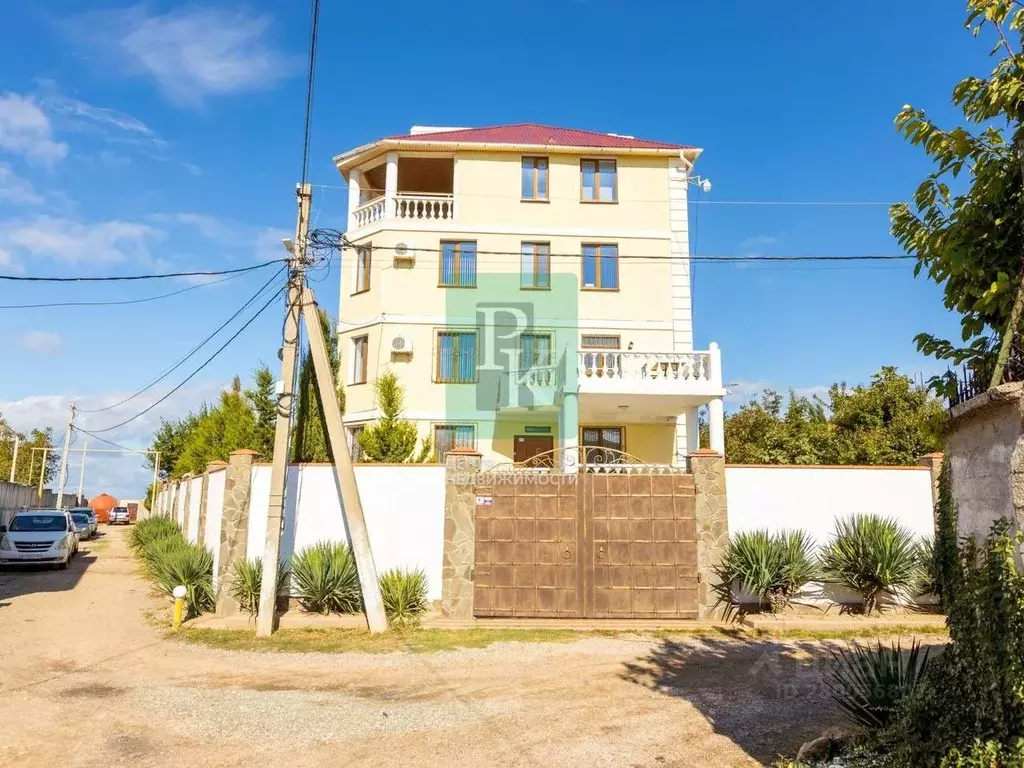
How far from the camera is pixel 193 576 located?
12.6 metres

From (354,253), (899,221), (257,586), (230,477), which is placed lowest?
(257,586)

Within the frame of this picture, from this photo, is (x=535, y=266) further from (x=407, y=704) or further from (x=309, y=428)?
(x=407, y=704)

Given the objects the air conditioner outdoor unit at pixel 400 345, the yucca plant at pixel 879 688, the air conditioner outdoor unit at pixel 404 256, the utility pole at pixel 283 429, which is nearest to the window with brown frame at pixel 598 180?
the air conditioner outdoor unit at pixel 404 256

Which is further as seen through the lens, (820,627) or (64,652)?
(820,627)

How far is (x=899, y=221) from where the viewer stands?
5242mm

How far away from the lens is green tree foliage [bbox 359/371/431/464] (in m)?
17.9

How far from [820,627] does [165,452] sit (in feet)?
148

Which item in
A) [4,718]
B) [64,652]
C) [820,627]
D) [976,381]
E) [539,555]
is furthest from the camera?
[539,555]

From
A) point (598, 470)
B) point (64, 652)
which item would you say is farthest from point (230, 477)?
point (598, 470)

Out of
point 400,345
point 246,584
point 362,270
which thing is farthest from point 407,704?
point 362,270

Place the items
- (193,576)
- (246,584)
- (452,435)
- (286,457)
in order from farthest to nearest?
1. (452,435)
2. (193,576)
3. (246,584)
4. (286,457)

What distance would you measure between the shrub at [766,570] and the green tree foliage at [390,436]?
29.1 feet

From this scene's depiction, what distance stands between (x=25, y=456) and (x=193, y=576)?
169 feet

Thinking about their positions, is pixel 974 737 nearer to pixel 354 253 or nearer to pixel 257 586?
pixel 257 586
